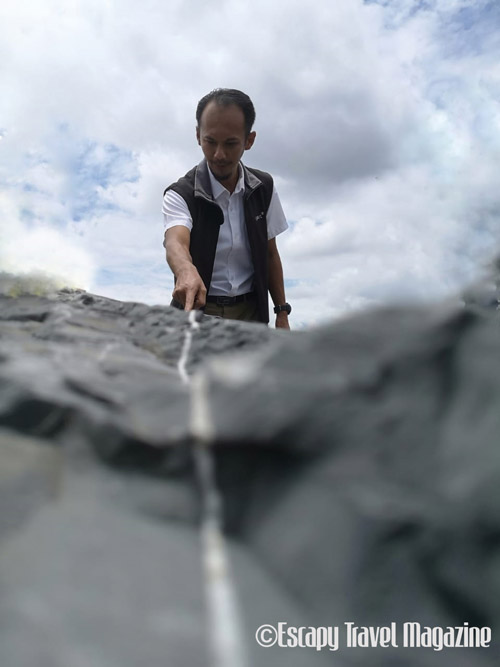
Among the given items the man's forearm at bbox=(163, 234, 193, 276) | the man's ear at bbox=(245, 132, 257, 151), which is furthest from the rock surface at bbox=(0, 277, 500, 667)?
the man's ear at bbox=(245, 132, 257, 151)

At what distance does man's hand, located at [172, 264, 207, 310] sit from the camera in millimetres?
2121

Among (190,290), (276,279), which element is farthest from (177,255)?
(276,279)

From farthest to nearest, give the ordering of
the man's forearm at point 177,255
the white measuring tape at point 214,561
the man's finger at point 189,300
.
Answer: the man's forearm at point 177,255, the man's finger at point 189,300, the white measuring tape at point 214,561

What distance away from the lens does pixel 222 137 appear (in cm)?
251

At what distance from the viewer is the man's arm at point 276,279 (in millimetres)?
2998

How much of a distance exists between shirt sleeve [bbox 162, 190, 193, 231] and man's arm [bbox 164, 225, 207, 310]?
0.05 m

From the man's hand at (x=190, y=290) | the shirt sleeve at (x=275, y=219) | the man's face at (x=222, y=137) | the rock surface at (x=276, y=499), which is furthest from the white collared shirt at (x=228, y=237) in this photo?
the rock surface at (x=276, y=499)

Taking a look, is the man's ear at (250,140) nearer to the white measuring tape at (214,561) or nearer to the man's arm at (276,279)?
the man's arm at (276,279)

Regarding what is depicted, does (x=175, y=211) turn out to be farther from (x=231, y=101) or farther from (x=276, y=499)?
(x=276, y=499)

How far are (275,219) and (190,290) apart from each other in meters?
1.08

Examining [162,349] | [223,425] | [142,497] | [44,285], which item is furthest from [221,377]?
[44,285]

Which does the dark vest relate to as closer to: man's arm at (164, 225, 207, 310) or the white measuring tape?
man's arm at (164, 225, 207, 310)

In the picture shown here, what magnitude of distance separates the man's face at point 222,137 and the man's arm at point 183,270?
38 centimetres

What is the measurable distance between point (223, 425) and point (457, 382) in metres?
0.35
